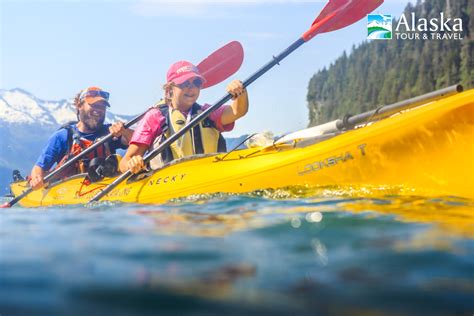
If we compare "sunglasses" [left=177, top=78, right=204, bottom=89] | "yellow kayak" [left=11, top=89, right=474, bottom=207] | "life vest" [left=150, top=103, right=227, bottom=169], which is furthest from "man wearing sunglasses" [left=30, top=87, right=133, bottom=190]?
"yellow kayak" [left=11, top=89, right=474, bottom=207]

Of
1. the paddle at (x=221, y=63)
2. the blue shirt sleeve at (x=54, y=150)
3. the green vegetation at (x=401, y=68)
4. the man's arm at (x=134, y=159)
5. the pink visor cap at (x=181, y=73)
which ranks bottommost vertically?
the man's arm at (x=134, y=159)

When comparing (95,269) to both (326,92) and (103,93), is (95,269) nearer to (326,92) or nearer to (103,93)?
(103,93)

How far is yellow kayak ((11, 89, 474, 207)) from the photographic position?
207 inches

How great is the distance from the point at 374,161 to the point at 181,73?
12.8 feet

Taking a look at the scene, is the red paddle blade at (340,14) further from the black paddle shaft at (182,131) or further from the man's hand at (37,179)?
the man's hand at (37,179)

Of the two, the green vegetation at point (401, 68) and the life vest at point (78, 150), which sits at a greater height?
the green vegetation at point (401, 68)

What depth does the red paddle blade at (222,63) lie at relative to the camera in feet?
34.7

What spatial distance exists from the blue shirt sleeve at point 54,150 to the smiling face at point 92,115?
0.48 meters

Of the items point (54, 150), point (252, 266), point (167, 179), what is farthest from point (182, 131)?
point (252, 266)

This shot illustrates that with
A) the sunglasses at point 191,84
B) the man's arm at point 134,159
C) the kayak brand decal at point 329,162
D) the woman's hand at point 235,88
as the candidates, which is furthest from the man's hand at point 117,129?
the kayak brand decal at point 329,162

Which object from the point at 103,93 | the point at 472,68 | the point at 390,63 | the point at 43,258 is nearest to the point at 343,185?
the point at 43,258

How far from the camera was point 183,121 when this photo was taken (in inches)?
319

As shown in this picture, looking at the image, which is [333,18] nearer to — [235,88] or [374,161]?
[235,88]

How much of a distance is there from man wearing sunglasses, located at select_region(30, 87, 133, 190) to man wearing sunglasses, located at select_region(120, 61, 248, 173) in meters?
2.49
